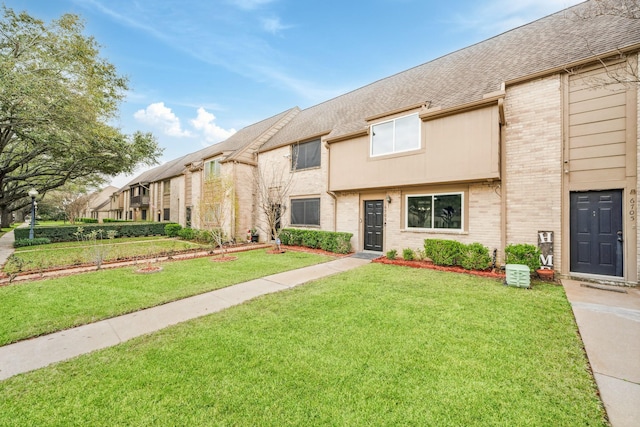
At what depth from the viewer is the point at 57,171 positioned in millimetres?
17938

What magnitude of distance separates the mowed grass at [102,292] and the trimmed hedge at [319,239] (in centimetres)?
262

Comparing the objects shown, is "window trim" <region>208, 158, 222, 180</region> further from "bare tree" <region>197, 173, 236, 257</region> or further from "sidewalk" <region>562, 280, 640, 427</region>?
"sidewalk" <region>562, 280, 640, 427</region>

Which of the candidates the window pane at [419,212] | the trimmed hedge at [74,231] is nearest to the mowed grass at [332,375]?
the window pane at [419,212]

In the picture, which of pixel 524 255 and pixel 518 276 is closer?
pixel 518 276

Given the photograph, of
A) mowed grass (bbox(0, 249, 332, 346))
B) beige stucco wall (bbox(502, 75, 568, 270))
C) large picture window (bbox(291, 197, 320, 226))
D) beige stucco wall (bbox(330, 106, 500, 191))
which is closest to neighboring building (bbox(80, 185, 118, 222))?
large picture window (bbox(291, 197, 320, 226))

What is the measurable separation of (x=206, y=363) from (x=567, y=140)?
9.89 metres

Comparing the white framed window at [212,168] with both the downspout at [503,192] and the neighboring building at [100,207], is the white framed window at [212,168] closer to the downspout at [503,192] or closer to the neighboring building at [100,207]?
the downspout at [503,192]

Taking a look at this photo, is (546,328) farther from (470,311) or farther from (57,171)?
(57,171)

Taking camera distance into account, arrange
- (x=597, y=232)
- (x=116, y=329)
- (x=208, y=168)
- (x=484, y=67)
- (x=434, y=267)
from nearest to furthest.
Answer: (x=116, y=329), (x=597, y=232), (x=434, y=267), (x=484, y=67), (x=208, y=168)

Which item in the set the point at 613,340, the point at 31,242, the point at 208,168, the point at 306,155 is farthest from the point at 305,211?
the point at 31,242

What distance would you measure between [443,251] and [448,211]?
156 cm

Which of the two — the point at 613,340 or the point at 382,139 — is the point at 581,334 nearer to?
the point at 613,340

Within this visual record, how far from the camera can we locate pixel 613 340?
3.67 meters

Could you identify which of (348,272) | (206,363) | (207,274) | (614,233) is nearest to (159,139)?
(207,274)
